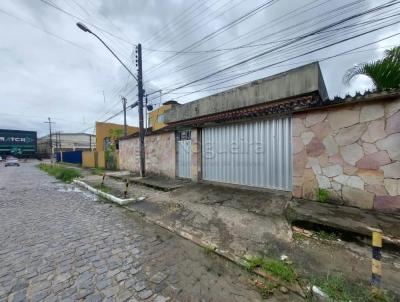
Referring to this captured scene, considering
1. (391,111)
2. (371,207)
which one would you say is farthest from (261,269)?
(391,111)

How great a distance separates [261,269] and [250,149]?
4.63m

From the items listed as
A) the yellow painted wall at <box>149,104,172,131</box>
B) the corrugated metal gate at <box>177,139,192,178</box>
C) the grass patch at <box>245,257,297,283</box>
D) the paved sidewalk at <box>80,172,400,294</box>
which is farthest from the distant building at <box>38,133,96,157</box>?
the grass patch at <box>245,257,297,283</box>

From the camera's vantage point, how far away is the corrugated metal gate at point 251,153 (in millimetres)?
6145

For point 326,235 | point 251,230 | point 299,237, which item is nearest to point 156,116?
point 251,230

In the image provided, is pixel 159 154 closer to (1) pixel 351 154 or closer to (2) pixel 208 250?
(2) pixel 208 250

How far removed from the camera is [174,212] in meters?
5.53

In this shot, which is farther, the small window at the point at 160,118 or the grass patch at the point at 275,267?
the small window at the point at 160,118

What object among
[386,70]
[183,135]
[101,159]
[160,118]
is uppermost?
[160,118]

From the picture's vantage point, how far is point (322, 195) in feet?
16.9

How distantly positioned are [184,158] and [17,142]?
54509 mm

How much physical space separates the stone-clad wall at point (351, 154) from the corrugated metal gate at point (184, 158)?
16.0 ft

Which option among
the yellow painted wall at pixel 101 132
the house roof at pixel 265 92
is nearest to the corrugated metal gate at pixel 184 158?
the house roof at pixel 265 92

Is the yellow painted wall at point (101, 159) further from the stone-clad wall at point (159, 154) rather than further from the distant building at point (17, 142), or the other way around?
the distant building at point (17, 142)

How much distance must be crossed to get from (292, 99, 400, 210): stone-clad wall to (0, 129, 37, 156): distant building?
196 ft
